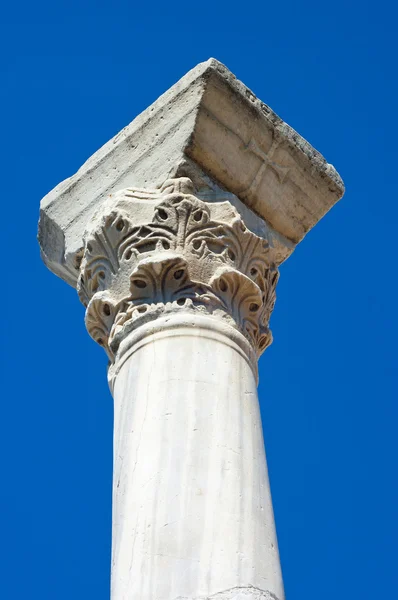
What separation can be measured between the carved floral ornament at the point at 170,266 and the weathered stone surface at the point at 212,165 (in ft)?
1.11

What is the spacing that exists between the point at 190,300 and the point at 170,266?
0.30m

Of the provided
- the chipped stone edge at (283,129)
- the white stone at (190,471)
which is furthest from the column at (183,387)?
the chipped stone edge at (283,129)

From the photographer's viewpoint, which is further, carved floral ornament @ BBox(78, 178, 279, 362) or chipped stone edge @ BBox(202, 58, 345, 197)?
chipped stone edge @ BBox(202, 58, 345, 197)

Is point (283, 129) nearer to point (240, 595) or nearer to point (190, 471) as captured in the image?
point (190, 471)

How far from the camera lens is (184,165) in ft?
32.8

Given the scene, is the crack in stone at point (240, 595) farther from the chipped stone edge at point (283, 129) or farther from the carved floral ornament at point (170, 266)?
the chipped stone edge at point (283, 129)

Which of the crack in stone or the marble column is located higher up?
the marble column

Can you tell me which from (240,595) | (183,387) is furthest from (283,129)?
(240,595)

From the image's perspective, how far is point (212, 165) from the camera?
10125 mm

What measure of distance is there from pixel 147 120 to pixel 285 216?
1.26 m

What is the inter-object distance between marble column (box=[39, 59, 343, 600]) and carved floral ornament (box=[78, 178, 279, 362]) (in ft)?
0.03

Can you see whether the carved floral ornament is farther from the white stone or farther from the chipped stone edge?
the chipped stone edge

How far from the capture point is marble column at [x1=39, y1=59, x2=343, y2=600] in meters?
7.54

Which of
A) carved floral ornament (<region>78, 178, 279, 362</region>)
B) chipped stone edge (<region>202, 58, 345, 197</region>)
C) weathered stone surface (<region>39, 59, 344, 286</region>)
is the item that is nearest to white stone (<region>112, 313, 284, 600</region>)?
carved floral ornament (<region>78, 178, 279, 362</region>)
